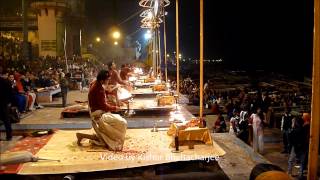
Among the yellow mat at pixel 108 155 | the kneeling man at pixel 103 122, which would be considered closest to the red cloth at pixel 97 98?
the kneeling man at pixel 103 122

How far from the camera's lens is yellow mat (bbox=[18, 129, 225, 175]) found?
7.45 meters

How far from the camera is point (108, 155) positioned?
814 centimetres

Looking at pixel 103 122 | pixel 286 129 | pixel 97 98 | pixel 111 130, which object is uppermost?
pixel 97 98

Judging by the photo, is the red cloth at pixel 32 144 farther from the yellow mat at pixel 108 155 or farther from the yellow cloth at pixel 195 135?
the yellow cloth at pixel 195 135

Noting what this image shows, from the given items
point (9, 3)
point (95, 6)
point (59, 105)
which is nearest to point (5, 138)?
point (59, 105)

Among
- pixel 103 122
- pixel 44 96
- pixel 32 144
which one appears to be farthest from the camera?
pixel 44 96

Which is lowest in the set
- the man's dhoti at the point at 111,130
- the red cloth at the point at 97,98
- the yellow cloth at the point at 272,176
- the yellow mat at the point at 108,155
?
the yellow mat at the point at 108,155

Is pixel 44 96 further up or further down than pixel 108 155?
further up

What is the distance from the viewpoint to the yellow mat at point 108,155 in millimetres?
7445

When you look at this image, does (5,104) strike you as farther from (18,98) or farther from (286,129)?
(286,129)

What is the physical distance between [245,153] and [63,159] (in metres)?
4.26

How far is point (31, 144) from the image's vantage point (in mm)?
9266

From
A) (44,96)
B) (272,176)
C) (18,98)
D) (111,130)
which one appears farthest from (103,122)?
(44,96)

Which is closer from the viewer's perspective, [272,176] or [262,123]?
[272,176]
